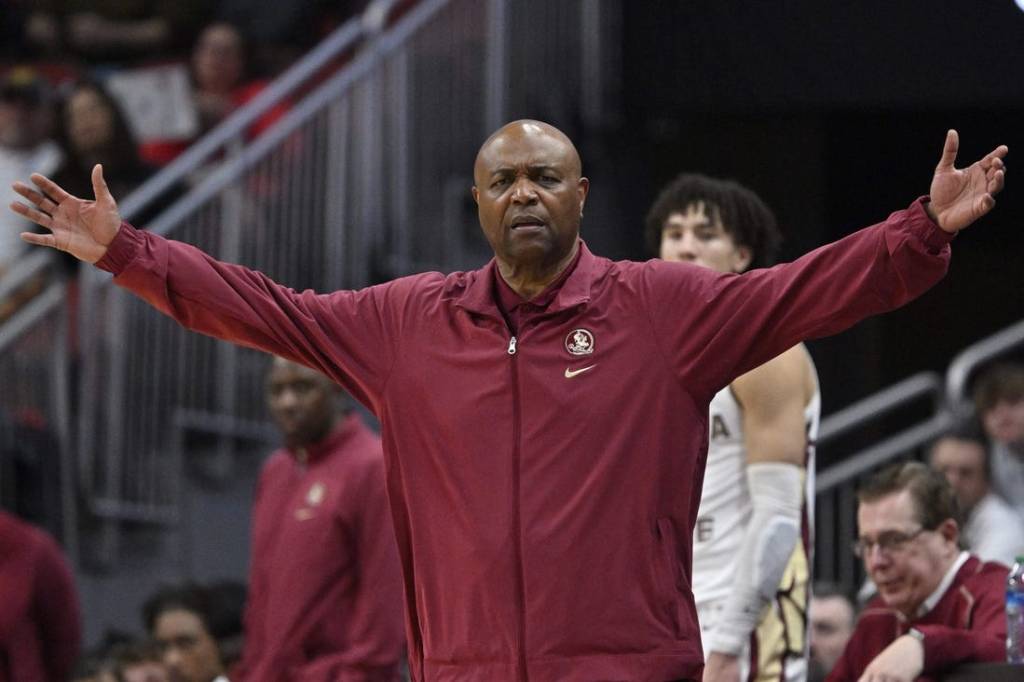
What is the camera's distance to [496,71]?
11.2 m

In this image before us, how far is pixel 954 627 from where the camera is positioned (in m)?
5.59

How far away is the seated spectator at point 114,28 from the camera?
12508 millimetres

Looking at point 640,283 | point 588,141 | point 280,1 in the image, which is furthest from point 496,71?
point 640,283

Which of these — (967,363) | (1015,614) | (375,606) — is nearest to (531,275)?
(1015,614)

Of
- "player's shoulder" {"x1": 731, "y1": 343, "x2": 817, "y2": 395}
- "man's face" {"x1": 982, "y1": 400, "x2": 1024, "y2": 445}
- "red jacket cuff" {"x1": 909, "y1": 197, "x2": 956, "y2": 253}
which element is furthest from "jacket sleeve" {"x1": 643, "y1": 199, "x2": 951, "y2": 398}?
"man's face" {"x1": 982, "y1": 400, "x2": 1024, "y2": 445}

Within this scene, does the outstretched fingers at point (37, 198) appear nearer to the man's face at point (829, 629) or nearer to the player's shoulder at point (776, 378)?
the player's shoulder at point (776, 378)

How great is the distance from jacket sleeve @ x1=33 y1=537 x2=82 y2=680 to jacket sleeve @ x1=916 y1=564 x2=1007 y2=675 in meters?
4.24

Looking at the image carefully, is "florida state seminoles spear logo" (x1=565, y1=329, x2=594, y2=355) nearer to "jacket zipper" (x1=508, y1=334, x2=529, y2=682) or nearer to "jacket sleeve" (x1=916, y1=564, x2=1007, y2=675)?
"jacket zipper" (x1=508, y1=334, x2=529, y2=682)

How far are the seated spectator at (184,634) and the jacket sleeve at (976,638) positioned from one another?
12.5ft

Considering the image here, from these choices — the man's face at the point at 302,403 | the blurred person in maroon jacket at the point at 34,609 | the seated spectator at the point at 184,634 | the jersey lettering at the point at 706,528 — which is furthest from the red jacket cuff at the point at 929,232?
the blurred person in maroon jacket at the point at 34,609

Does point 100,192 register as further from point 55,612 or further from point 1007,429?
point 1007,429

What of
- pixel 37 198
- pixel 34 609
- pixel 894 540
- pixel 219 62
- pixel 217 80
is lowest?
pixel 34 609

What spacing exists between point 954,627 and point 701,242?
1270 millimetres

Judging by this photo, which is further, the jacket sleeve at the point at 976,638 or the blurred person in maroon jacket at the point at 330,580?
the blurred person in maroon jacket at the point at 330,580
